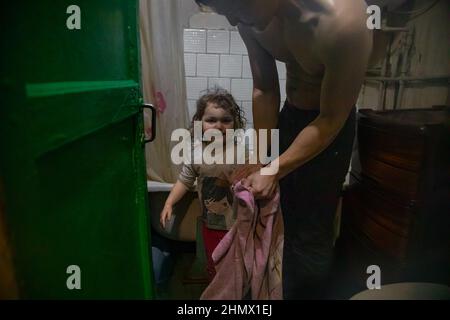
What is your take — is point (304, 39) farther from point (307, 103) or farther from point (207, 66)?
point (207, 66)

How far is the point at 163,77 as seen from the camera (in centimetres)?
71

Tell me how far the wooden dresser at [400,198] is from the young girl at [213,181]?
300 millimetres

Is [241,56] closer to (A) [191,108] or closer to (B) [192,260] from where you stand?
(A) [191,108]

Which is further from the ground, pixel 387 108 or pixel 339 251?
pixel 387 108

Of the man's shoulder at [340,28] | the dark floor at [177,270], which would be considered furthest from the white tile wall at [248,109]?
the dark floor at [177,270]

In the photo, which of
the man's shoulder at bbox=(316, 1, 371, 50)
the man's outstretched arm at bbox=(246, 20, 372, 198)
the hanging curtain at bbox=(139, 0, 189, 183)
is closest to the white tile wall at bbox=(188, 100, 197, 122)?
the hanging curtain at bbox=(139, 0, 189, 183)

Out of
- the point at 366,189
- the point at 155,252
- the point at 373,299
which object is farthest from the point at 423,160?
the point at 155,252

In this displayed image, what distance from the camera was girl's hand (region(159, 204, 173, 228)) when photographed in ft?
2.48

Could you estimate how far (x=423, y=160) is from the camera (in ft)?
2.02

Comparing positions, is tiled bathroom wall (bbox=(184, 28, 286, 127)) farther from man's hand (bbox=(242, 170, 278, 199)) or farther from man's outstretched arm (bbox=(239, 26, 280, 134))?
man's hand (bbox=(242, 170, 278, 199))

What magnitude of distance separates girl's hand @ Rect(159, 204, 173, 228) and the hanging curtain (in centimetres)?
7

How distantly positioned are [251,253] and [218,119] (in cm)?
33

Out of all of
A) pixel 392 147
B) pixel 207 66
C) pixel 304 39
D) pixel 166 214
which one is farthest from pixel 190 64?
pixel 392 147
